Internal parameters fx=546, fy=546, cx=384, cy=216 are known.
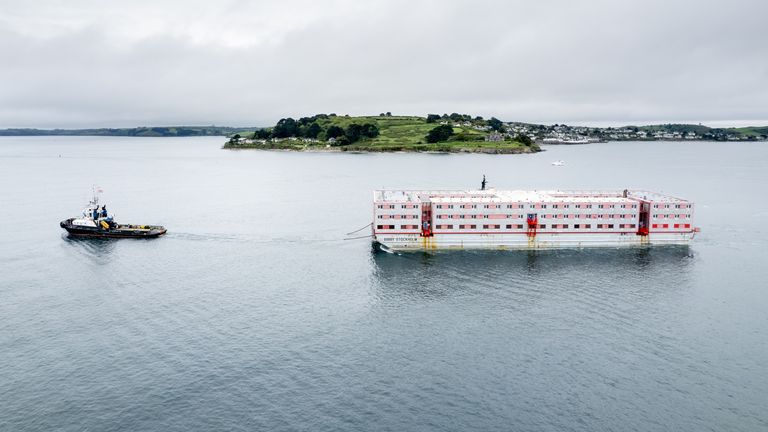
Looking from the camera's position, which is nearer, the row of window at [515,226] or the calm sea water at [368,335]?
the calm sea water at [368,335]

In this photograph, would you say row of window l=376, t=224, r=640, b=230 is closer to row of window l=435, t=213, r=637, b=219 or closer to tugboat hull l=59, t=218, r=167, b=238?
row of window l=435, t=213, r=637, b=219

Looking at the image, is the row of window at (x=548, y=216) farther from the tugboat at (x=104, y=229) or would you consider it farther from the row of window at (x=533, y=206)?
the tugboat at (x=104, y=229)

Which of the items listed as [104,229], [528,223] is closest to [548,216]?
[528,223]

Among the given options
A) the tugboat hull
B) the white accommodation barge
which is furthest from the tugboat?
the white accommodation barge

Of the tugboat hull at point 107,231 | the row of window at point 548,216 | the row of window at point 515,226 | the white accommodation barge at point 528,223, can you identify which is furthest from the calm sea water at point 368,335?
the row of window at point 548,216

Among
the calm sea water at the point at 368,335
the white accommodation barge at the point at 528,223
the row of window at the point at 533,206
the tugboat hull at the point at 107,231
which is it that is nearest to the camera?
the calm sea water at the point at 368,335

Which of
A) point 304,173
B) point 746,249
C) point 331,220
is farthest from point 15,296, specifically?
point 304,173

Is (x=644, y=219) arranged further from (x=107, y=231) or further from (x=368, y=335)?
(x=107, y=231)
